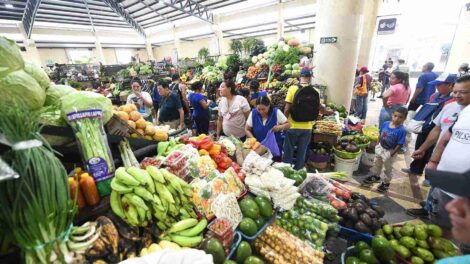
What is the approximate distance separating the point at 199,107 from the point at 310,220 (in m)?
3.90

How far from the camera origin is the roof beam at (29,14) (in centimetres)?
1533

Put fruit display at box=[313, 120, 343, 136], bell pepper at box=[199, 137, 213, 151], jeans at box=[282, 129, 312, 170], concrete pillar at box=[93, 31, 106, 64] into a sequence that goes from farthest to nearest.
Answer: concrete pillar at box=[93, 31, 106, 64] < fruit display at box=[313, 120, 343, 136] < jeans at box=[282, 129, 312, 170] < bell pepper at box=[199, 137, 213, 151]

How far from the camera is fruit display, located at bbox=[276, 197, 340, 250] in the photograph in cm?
194

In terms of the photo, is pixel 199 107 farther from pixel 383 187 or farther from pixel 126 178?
pixel 383 187

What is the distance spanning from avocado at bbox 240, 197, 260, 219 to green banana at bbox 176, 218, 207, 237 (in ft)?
1.23

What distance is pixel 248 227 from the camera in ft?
5.75

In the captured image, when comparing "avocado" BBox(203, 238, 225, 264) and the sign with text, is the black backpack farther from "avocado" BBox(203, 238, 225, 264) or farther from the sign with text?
the sign with text

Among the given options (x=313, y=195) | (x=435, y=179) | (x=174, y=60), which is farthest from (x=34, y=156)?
(x=174, y=60)

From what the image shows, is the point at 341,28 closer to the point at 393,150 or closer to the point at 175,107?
the point at 393,150

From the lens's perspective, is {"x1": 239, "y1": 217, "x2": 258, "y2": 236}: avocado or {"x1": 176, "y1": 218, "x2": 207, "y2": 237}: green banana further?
{"x1": 239, "y1": 217, "x2": 258, "y2": 236}: avocado

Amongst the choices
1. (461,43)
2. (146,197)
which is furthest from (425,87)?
(461,43)

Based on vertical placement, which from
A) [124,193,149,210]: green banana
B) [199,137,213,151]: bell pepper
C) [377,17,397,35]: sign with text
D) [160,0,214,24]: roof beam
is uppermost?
[160,0,214,24]: roof beam

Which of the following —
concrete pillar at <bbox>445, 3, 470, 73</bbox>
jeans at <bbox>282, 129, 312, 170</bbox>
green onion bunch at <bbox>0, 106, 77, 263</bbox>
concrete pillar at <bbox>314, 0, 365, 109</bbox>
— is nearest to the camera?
green onion bunch at <bbox>0, 106, 77, 263</bbox>

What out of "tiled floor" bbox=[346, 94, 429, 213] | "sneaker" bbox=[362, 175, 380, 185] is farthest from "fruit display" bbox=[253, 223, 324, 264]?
"sneaker" bbox=[362, 175, 380, 185]
